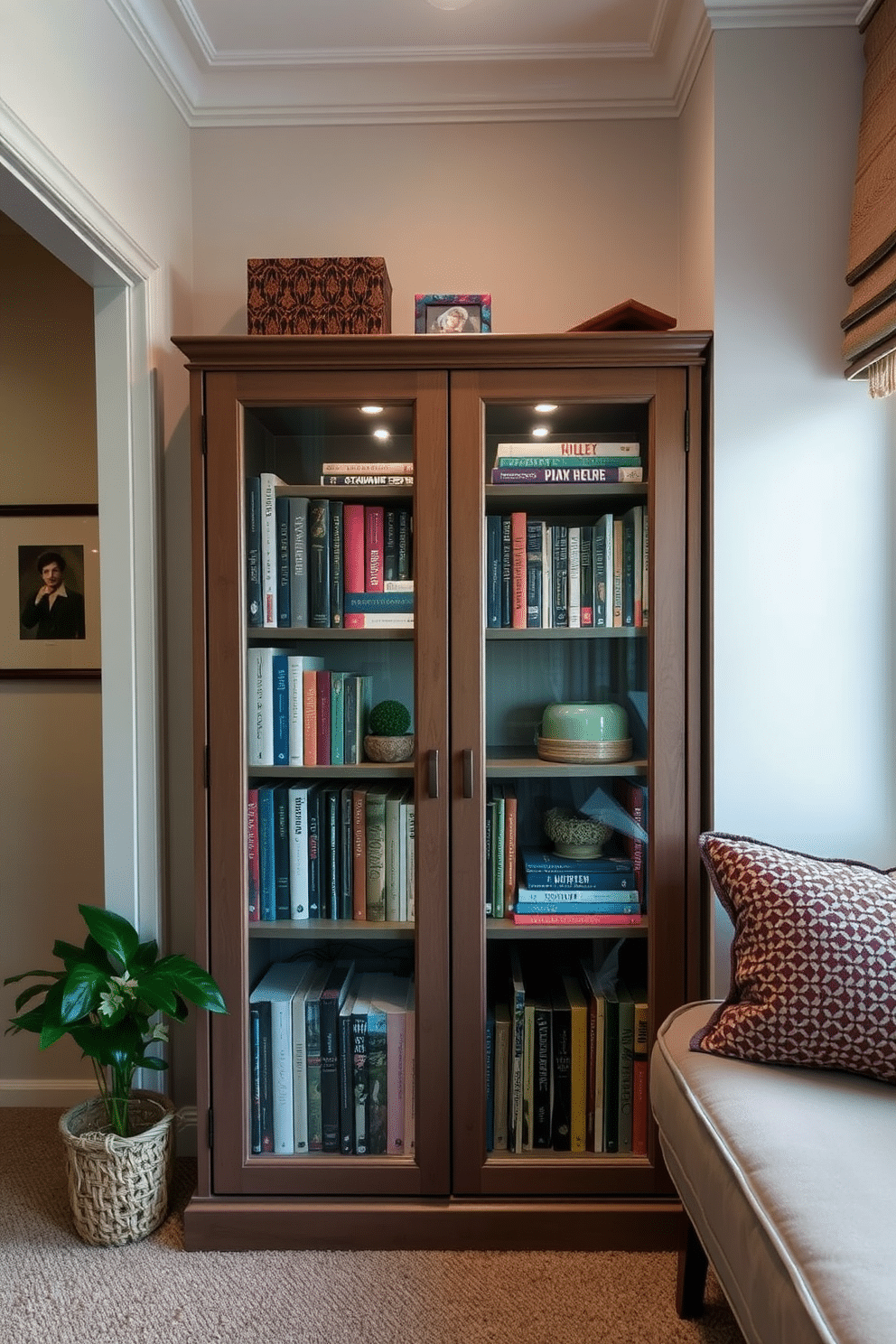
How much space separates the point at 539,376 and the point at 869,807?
45.9 inches

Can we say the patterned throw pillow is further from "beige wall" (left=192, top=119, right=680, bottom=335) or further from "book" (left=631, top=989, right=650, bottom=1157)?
"beige wall" (left=192, top=119, right=680, bottom=335)

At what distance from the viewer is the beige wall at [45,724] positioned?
2.43 m

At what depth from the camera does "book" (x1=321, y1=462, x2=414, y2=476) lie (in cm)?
184

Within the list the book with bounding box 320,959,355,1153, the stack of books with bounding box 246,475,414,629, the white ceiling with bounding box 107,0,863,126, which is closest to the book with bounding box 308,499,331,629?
the stack of books with bounding box 246,475,414,629

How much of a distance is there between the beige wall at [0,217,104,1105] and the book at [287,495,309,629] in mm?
904

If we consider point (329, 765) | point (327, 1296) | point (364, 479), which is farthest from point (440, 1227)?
point (364, 479)

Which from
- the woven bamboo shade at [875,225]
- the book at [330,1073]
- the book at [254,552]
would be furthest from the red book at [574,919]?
the woven bamboo shade at [875,225]

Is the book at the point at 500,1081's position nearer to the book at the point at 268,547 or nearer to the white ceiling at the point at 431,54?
the book at the point at 268,547

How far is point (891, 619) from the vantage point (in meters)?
1.81

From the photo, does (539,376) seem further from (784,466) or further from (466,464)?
(784,466)

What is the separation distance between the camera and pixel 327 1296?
169cm

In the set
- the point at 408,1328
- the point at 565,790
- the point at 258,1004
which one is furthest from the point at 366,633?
the point at 408,1328

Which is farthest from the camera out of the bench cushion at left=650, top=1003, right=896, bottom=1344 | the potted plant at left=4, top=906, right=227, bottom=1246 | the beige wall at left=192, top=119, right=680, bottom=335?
the beige wall at left=192, top=119, right=680, bottom=335

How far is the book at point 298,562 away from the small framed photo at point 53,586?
0.88 m
